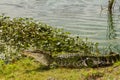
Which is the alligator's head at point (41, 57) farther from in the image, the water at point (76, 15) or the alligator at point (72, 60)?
the water at point (76, 15)

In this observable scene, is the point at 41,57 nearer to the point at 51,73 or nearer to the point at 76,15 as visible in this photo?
the point at 51,73

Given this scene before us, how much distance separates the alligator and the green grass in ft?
0.77

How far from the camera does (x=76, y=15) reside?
17.7 meters

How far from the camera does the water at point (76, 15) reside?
12922 mm

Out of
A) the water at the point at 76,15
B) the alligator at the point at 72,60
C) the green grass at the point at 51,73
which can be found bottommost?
the green grass at the point at 51,73

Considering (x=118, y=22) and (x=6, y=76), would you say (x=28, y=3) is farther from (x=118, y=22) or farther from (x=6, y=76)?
(x=6, y=76)

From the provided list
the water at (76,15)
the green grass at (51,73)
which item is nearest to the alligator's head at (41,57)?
the green grass at (51,73)

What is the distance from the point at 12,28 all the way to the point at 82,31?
10.5 ft

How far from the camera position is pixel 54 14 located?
17.9 m

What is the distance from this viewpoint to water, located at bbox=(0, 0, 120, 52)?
12.9 m

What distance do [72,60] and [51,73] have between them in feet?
2.54

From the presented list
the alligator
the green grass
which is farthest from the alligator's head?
the green grass

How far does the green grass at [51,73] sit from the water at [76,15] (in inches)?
128

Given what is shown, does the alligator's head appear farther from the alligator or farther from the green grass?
the green grass
